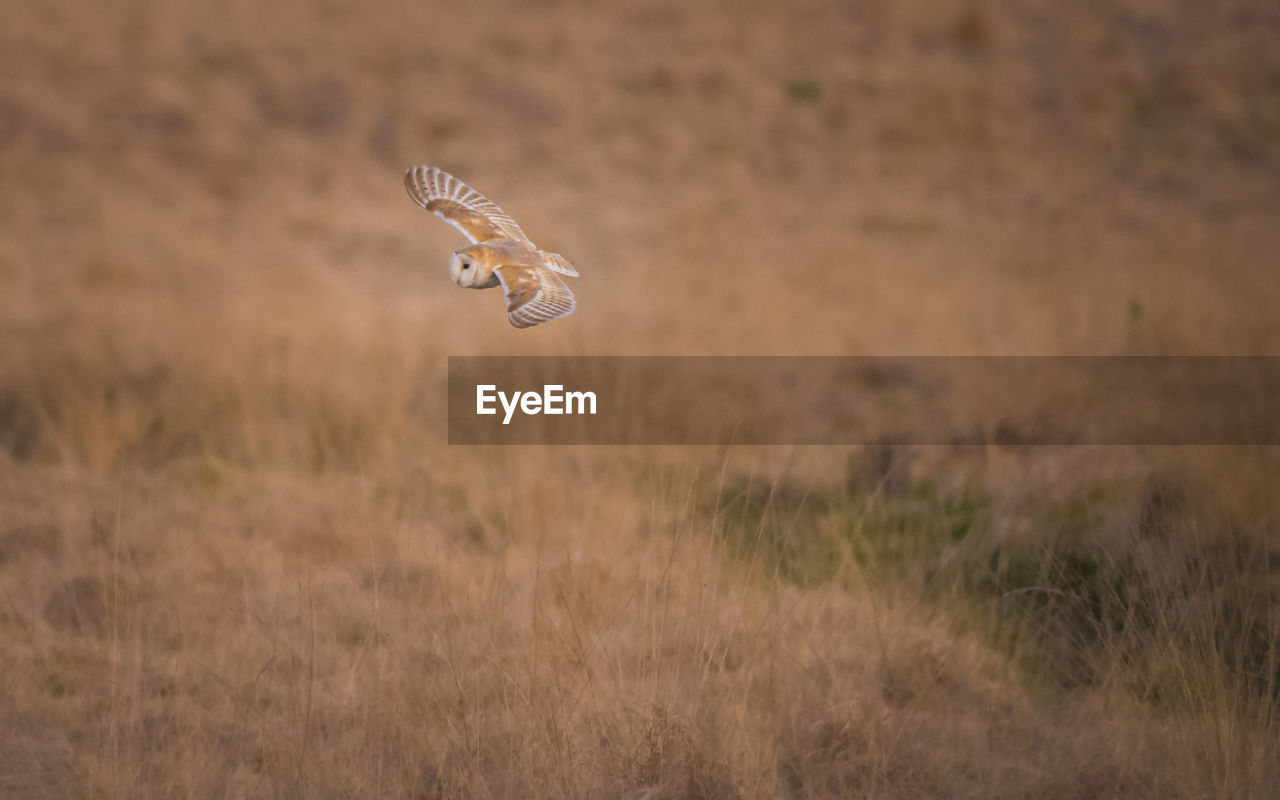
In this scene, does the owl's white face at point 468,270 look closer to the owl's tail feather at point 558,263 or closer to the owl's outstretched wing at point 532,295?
the owl's outstretched wing at point 532,295

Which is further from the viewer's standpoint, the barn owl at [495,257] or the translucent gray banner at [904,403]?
the translucent gray banner at [904,403]

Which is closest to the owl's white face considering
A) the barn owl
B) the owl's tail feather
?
the barn owl

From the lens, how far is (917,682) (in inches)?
93.8

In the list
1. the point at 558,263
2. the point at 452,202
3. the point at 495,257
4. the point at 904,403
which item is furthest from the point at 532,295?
the point at 904,403

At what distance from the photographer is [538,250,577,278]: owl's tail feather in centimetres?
217

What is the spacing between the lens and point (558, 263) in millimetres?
2252

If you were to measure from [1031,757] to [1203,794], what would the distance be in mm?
295

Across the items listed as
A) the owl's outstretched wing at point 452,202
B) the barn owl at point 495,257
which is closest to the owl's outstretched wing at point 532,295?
the barn owl at point 495,257

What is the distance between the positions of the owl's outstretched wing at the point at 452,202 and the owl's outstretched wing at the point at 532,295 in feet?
0.64

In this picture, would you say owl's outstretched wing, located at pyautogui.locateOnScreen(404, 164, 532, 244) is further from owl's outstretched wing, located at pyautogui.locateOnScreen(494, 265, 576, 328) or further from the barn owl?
owl's outstretched wing, located at pyautogui.locateOnScreen(494, 265, 576, 328)

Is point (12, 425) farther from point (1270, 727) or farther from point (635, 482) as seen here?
point (1270, 727)

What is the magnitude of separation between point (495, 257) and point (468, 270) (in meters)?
0.06

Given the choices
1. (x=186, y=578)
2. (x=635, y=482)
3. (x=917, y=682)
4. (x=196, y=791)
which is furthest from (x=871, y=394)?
(x=196, y=791)

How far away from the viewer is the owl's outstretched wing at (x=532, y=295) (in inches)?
77.2
